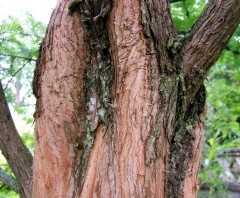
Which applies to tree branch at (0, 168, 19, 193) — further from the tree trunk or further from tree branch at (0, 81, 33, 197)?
the tree trunk

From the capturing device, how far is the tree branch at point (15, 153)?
1.44m

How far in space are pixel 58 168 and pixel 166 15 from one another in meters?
0.66

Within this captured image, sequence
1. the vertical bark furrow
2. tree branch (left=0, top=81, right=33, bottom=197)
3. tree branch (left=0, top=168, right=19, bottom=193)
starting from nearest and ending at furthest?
1. the vertical bark furrow
2. tree branch (left=0, top=81, right=33, bottom=197)
3. tree branch (left=0, top=168, right=19, bottom=193)

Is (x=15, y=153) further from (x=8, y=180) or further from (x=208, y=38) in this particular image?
(x=208, y=38)

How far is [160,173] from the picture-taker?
101cm

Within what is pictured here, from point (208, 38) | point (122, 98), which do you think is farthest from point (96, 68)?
point (208, 38)

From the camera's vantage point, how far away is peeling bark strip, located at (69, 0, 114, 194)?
111 centimetres

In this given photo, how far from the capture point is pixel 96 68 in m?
1.19

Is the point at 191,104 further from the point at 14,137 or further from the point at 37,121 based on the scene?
the point at 14,137

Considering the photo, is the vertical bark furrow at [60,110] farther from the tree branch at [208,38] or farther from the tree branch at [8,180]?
the tree branch at [8,180]

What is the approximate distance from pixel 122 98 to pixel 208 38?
36cm

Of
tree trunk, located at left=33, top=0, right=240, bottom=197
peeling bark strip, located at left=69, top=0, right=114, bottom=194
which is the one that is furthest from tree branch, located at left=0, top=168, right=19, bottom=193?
peeling bark strip, located at left=69, top=0, right=114, bottom=194

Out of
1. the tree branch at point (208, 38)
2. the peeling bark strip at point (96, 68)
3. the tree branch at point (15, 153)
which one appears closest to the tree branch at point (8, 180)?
the tree branch at point (15, 153)

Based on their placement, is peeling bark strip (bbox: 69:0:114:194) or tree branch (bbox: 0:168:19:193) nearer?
peeling bark strip (bbox: 69:0:114:194)
